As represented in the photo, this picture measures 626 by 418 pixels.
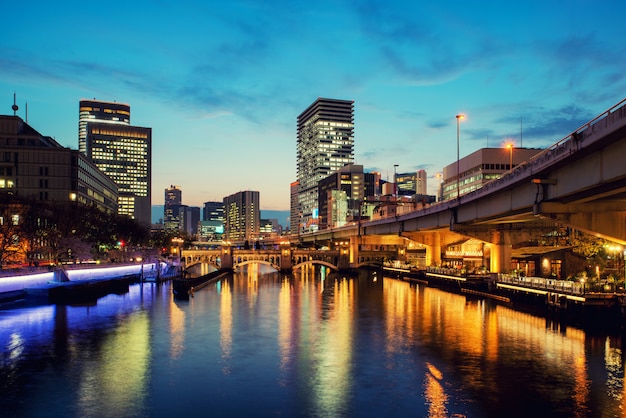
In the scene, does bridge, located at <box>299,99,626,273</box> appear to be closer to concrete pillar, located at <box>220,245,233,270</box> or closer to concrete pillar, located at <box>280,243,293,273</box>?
concrete pillar, located at <box>280,243,293,273</box>

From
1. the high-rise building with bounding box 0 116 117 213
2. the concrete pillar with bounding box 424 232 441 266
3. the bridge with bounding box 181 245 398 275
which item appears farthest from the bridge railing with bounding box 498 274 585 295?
the high-rise building with bounding box 0 116 117 213

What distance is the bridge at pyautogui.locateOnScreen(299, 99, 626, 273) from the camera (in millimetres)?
37188

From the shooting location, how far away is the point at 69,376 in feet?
114

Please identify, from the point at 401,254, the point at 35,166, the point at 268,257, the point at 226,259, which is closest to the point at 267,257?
the point at 268,257

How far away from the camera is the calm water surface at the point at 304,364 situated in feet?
94.8

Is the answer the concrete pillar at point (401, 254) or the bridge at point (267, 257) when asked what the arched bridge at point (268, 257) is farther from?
the concrete pillar at point (401, 254)

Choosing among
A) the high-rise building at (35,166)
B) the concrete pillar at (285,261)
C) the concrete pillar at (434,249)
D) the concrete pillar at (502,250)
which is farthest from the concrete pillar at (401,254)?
the high-rise building at (35,166)

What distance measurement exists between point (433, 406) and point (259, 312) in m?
41.1

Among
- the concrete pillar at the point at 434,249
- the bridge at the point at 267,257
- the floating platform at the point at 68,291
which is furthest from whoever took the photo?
the bridge at the point at 267,257

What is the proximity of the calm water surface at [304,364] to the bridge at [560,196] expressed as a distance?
1114cm

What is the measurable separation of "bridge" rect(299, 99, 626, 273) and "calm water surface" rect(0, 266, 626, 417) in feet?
36.5

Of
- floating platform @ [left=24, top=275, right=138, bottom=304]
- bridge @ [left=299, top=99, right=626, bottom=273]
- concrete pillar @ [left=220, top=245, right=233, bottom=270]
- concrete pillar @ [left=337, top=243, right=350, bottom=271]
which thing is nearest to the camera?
bridge @ [left=299, top=99, right=626, bottom=273]

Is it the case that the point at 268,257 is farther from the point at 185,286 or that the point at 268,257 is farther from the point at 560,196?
the point at 560,196

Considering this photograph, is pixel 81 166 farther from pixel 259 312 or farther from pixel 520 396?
pixel 520 396
